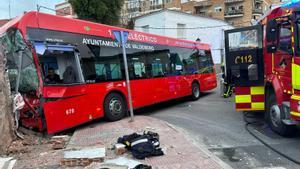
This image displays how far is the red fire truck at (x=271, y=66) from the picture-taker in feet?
24.3

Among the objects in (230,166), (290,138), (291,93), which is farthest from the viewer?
(290,138)

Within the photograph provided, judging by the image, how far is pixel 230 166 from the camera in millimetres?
6246

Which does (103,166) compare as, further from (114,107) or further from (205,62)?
(205,62)

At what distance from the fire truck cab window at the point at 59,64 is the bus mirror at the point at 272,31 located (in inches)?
187

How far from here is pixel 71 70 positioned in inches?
367

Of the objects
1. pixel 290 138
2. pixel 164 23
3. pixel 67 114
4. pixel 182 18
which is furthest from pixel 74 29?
pixel 182 18

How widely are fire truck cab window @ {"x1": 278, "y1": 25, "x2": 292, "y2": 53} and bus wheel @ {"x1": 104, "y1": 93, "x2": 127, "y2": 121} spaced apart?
493 centimetres

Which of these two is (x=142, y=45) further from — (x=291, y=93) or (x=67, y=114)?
(x=291, y=93)

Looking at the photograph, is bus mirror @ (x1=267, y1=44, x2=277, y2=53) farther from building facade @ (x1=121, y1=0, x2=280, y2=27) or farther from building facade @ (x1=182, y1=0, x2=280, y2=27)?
building facade @ (x1=182, y1=0, x2=280, y2=27)

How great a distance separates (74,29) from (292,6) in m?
5.33

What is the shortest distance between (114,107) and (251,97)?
391 cm

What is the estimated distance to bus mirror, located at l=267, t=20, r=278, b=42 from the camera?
8.02 m

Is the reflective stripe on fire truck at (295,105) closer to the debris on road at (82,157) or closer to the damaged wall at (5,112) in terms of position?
the debris on road at (82,157)

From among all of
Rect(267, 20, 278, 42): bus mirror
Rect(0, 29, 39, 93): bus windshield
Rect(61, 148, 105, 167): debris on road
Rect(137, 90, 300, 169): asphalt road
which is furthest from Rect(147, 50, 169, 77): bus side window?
Rect(61, 148, 105, 167): debris on road
